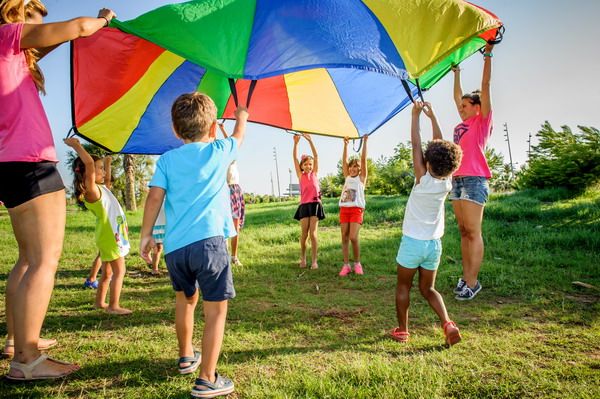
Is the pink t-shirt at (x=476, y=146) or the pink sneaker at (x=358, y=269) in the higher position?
the pink t-shirt at (x=476, y=146)

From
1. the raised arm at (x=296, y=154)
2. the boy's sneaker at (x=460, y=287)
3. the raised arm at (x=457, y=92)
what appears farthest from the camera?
the raised arm at (x=296, y=154)

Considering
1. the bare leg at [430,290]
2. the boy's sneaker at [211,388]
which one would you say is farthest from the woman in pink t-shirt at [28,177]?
the bare leg at [430,290]

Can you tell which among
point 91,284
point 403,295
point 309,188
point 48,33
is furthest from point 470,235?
point 91,284

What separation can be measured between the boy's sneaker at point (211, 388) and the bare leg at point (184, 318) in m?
0.33

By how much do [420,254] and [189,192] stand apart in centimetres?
174

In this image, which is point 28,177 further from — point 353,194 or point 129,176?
point 129,176

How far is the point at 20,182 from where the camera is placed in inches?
90.9

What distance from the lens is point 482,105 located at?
397cm

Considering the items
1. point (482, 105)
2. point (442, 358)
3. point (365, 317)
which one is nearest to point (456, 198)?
point (482, 105)

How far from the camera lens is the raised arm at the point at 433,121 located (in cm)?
316

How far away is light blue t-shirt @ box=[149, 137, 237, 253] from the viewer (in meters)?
2.23

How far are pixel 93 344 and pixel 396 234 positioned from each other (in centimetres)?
630

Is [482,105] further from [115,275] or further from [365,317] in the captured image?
[115,275]

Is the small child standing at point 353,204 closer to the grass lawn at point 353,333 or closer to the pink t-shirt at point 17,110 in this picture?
the grass lawn at point 353,333
